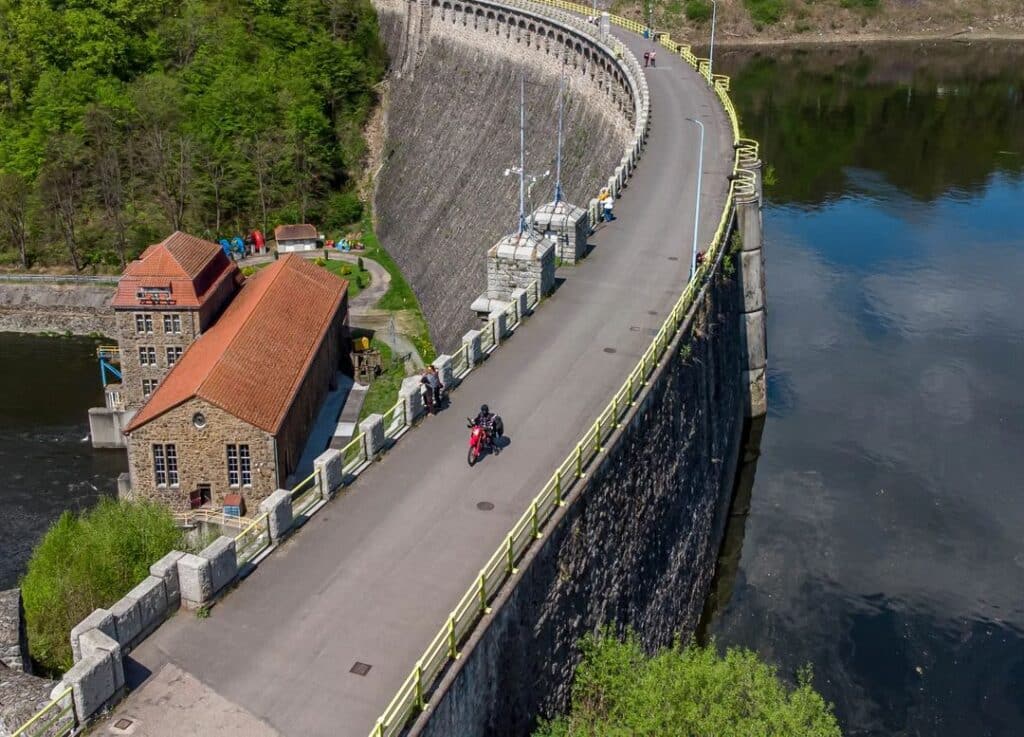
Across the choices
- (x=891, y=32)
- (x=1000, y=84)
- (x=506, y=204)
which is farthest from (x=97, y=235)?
(x=891, y=32)

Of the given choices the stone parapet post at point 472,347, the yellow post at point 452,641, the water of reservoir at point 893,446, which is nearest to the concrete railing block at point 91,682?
the yellow post at point 452,641

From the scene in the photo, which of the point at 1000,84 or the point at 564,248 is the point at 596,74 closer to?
the point at 564,248

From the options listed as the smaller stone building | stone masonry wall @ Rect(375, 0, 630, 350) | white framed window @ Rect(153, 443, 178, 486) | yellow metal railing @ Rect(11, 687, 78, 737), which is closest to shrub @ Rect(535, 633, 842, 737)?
yellow metal railing @ Rect(11, 687, 78, 737)

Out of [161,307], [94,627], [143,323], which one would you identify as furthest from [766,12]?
[94,627]

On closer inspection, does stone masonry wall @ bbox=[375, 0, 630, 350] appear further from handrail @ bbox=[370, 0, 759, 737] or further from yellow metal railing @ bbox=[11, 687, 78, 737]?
yellow metal railing @ bbox=[11, 687, 78, 737]

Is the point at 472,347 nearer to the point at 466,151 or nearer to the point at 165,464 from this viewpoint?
the point at 165,464
